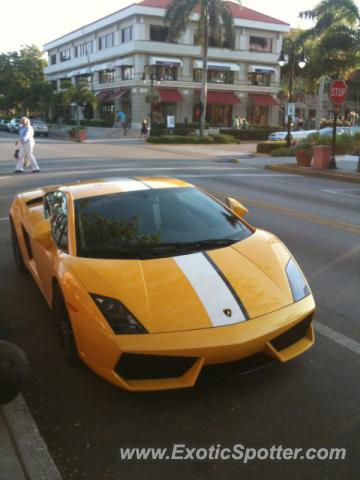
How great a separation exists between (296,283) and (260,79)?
207ft

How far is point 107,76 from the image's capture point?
63.3 metres

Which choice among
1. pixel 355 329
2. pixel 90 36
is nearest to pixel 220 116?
pixel 90 36

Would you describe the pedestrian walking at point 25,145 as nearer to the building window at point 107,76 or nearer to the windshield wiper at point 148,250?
the windshield wiper at point 148,250

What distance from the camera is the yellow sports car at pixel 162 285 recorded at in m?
3.09

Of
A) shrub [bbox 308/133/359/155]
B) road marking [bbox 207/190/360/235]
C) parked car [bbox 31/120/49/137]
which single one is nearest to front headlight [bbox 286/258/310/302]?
road marking [bbox 207/190/360/235]

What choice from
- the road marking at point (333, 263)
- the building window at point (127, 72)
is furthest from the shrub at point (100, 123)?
the road marking at point (333, 263)

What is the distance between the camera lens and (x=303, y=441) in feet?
9.60

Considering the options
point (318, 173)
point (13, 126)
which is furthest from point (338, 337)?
point (13, 126)

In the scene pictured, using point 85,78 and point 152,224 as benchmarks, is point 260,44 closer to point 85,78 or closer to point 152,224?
point 85,78

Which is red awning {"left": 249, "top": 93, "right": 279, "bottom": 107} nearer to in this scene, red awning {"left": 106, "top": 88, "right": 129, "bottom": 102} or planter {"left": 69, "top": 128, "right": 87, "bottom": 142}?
red awning {"left": 106, "top": 88, "right": 129, "bottom": 102}

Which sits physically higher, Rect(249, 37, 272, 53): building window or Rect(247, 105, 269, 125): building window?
Rect(249, 37, 272, 53): building window

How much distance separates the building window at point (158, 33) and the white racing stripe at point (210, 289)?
56599 millimetres

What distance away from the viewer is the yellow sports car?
3.09m

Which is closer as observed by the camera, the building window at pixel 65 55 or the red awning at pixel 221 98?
the red awning at pixel 221 98
